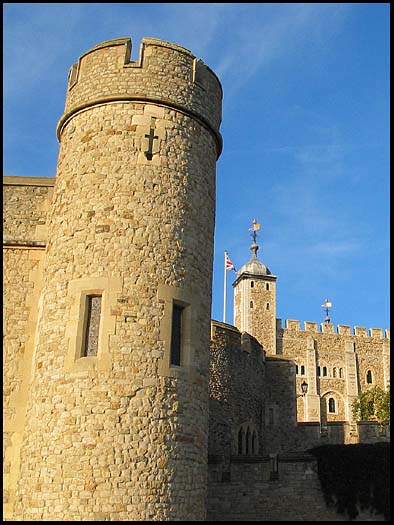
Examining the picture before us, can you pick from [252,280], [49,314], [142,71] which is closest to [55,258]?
[49,314]

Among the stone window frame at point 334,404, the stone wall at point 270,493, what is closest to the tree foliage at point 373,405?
the stone window frame at point 334,404

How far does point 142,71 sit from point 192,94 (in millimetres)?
958

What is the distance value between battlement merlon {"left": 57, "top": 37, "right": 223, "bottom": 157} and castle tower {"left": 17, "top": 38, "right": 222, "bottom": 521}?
0.02m

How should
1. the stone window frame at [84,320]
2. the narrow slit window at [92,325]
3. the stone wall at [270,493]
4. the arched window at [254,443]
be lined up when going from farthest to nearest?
the arched window at [254,443] < the stone wall at [270,493] < the narrow slit window at [92,325] < the stone window frame at [84,320]

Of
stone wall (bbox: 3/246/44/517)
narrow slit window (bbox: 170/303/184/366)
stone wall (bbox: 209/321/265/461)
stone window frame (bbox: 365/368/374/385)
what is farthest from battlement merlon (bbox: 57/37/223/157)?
stone window frame (bbox: 365/368/374/385)

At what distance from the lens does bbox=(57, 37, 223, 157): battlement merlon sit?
460 inches

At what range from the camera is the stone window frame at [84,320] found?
1020 cm

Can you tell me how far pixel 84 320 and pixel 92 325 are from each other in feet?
0.47

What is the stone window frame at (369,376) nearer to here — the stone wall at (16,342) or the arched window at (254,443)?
the arched window at (254,443)

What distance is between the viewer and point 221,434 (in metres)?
18.4

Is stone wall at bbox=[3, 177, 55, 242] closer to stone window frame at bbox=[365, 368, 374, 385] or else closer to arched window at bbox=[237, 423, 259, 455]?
arched window at bbox=[237, 423, 259, 455]

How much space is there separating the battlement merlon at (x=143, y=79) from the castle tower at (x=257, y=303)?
46033 mm

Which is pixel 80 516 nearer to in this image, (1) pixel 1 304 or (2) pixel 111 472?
(2) pixel 111 472

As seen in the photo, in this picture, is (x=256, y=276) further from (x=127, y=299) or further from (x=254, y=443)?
(x=127, y=299)
